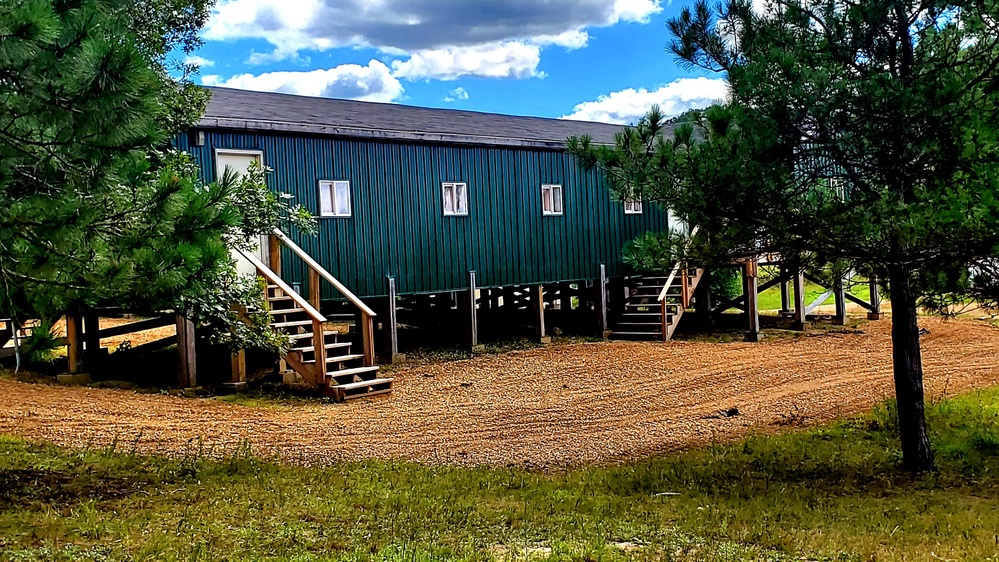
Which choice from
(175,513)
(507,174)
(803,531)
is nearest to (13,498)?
(175,513)

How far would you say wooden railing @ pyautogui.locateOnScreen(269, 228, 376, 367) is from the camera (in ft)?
42.3

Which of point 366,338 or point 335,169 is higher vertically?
point 335,169

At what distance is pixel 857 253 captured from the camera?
7215mm

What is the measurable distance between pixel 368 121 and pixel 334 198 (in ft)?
6.46

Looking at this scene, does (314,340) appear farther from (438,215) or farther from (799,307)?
(799,307)

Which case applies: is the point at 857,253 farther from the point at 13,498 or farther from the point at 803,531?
the point at 13,498

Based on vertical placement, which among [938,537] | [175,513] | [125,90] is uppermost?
[125,90]

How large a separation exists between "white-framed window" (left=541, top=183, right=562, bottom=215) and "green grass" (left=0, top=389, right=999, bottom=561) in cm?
958

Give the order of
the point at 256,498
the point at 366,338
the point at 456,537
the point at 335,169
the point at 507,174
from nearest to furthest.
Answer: the point at 456,537
the point at 256,498
the point at 366,338
the point at 335,169
the point at 507,174

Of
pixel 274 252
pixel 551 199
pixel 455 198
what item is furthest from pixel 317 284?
pixel 551 199

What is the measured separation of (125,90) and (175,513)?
9.27 ft

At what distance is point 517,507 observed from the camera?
6.45 metres

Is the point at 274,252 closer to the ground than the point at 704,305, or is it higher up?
higher up

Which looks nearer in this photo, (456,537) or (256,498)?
(456,537)
